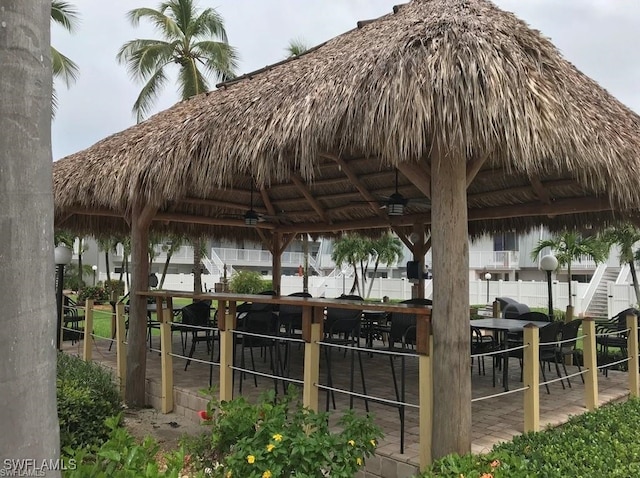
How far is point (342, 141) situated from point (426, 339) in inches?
61.0

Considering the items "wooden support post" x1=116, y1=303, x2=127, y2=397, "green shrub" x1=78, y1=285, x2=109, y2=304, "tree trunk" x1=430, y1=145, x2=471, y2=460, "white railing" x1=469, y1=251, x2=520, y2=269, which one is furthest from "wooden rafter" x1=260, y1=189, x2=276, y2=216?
"white railing" x1=469, y1=251, x2=520, y2=269

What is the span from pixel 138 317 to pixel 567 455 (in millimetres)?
4835

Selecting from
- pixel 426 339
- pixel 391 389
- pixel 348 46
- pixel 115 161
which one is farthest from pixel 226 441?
pixel 115 161

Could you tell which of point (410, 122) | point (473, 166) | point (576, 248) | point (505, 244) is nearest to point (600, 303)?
point (576, 248)

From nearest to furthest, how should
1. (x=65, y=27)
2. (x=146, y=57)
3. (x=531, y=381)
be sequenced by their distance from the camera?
(x=531, y=381), (x=65, y=27), (x=146, y=57)

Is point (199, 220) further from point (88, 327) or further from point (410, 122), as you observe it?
point (410, 122)

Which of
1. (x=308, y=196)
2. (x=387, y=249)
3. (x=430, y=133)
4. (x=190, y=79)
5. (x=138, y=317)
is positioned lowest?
(x=138, y=317)

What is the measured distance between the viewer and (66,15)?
16375 millimetres

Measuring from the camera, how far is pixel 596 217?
25.4ft

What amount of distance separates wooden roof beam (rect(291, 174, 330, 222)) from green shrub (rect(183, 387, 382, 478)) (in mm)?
4869

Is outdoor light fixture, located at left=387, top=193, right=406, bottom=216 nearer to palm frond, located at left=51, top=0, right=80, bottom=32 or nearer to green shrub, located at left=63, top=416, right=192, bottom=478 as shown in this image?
green shrub, located at left=63, top=416, right=192, bottom=478

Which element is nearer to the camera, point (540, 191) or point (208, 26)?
point (540, 191)

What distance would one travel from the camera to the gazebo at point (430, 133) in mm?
→ 3299

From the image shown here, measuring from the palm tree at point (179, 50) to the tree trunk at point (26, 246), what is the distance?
1621cm
